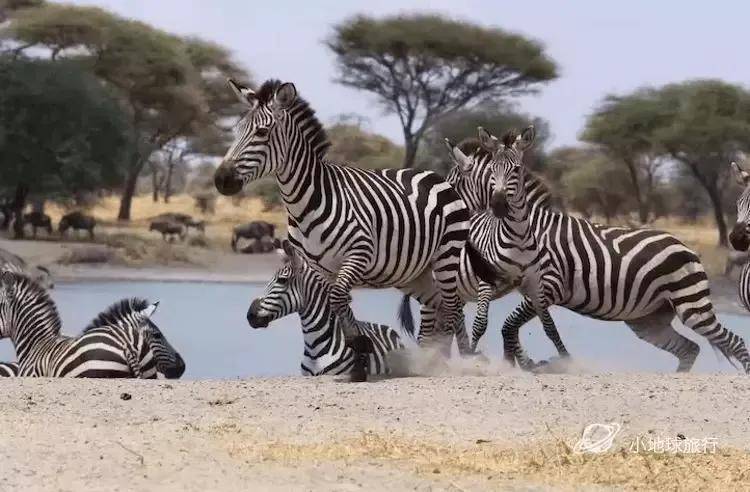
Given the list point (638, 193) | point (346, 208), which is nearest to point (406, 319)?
point (346, 208)

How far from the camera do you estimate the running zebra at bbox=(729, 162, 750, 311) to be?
8.66 meters

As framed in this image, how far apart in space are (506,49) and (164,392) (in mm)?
24594

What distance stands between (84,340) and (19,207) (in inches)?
760

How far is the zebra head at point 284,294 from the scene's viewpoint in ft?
28.4

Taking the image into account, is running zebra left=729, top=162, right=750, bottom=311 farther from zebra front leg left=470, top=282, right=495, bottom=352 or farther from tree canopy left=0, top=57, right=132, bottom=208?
tree canopy left=0, top=57, right=132, bottom=208

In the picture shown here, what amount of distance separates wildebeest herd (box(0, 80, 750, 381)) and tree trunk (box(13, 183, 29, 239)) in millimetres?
17870

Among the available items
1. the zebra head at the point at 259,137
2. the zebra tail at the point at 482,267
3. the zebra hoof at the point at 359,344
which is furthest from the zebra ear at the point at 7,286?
the zebra tail at the point at 482,267

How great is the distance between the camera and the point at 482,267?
9.13 meters

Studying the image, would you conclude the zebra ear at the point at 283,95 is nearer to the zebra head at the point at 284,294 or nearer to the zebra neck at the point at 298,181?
the zebra neck at the point at 298,181

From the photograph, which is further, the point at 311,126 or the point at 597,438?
the point at 311,126

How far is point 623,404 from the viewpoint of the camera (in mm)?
7012

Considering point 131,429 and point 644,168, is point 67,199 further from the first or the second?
point 131,429

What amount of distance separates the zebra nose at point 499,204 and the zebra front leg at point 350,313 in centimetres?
115

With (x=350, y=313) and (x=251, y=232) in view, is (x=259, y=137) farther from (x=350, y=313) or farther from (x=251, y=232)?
(x=251, y=232)
